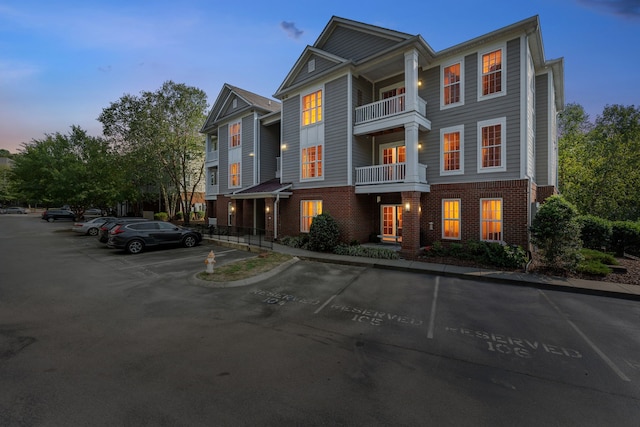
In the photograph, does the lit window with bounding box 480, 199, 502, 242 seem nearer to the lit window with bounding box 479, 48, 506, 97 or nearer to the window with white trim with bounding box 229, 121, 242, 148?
the lit window with bounding box 479, 48, 506, 97

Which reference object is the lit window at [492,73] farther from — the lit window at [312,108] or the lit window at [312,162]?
the lit window at [312,162]

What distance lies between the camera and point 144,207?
39.2 metres

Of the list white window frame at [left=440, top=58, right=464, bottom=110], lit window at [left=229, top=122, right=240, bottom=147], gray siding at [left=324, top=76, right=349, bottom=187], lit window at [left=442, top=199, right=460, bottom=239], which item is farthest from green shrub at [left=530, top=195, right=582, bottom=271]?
lit window at [left=229, top=122, right=240, bottom=147]

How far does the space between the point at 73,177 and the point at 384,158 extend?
1110 inches

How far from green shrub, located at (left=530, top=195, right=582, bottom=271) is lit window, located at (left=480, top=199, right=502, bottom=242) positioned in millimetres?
1745

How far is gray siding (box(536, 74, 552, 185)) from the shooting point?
13586 mm

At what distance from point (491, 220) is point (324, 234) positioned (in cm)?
749

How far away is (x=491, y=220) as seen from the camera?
1170 centimetres

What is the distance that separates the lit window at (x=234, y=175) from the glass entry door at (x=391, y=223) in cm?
1241

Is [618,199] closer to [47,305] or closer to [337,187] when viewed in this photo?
[337,187]

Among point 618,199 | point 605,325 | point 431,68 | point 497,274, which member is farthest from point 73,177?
point 618,199

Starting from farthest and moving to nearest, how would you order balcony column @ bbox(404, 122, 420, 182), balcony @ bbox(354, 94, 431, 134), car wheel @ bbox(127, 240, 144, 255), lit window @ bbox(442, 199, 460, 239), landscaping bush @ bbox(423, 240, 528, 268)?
car wheel @ bbox(127, 240, 144, 255)
balcony @ bbox(354, 94, 431, 134)
lit window @ bbox(442, 199, 460, 239)
balcony column @ bbox(404, 122, 420, 182)
landscaping bush @ bbox(423, 240, 528, 268)

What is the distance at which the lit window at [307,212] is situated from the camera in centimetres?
1583

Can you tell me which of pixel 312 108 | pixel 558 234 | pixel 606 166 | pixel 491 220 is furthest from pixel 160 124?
pixel 606 166
